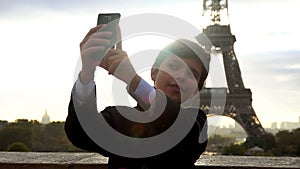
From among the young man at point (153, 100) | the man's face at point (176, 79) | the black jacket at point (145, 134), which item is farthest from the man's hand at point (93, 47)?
the man's face at point (176, 79)

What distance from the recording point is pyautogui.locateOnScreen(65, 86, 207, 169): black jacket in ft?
4.76

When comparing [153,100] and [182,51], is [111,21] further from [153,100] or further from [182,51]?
[182,51]

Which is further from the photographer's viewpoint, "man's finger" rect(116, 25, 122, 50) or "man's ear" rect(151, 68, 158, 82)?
"man's ear" rect(151, 68, 158, 82)

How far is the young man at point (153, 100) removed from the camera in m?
1.35

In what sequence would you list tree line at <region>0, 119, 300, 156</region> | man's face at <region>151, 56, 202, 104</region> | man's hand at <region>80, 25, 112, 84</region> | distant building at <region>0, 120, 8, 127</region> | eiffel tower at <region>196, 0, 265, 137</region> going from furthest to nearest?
distant building at <region>0, 120, 8, 127</region>, tree line at <region>0, 119, 300, 156</region>, eiffel tower at <region>196, 0, 265, 137</region>, man's face at <region>151, 56, 202, 104</region>, man's hand at <region>80, 25, 112, 84</region>

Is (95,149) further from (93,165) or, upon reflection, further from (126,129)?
(93,165)

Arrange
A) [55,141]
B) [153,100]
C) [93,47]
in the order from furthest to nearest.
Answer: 1. [55,141]
2. [153,100]
3. [93,47]

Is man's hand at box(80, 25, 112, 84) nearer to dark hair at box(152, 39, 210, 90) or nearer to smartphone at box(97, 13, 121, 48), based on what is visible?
smartphone at box(97, 13, 121, 48)

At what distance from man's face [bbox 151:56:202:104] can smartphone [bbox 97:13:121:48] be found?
287mm

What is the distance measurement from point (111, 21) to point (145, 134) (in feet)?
1.11

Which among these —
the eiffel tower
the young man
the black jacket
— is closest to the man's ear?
the young man

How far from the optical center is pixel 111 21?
1.38 metres

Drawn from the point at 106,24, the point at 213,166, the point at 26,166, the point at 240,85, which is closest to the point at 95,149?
the point at 106,24

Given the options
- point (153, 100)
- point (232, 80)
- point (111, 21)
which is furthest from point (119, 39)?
point (232, 80)
